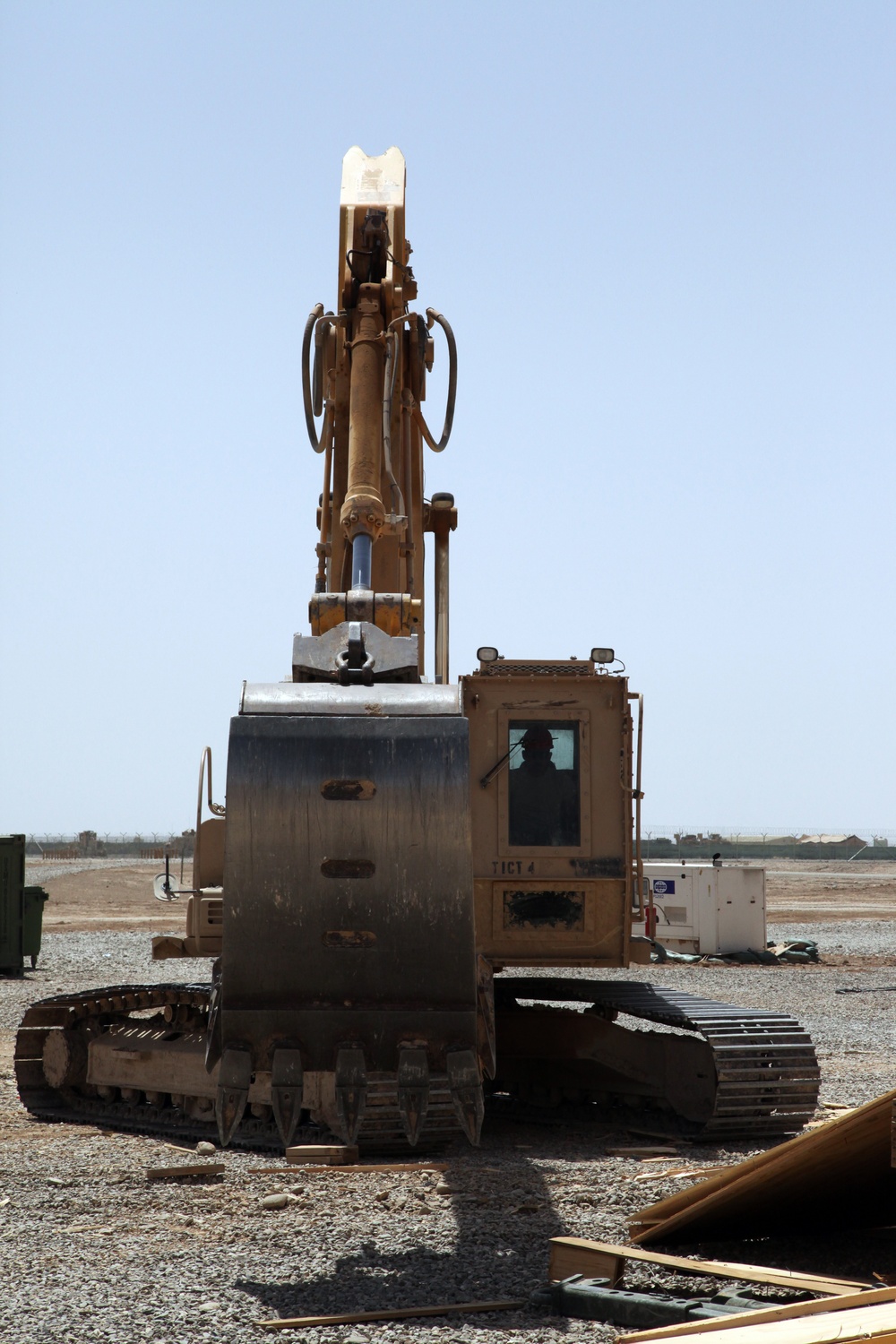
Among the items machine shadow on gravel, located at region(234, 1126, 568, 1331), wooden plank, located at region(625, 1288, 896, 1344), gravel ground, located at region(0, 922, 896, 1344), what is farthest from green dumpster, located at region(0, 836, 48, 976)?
wooden plank, located at region(625, 1288, 896, 1344)

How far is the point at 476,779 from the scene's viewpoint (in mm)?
9789

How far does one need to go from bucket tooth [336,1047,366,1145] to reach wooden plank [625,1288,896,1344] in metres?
1.64

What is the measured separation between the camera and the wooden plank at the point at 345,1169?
8.17 meters

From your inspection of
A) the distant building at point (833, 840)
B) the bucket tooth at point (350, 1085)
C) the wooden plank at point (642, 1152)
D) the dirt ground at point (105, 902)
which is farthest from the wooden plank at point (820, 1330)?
the distant building at point (833, 840)

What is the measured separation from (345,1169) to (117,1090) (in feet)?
9.98

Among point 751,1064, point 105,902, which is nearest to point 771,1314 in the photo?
point 751,1064

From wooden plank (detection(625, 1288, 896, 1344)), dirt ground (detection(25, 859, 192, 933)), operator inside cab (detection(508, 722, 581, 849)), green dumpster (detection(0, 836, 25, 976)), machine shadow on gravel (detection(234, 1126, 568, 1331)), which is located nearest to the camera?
wooden plank (detection(625, 1288, 896, 1344))

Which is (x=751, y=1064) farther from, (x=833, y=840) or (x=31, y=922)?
(x=833, y=840)

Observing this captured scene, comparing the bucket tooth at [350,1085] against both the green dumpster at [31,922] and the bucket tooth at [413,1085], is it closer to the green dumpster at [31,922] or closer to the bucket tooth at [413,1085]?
the bucket tooth at [413,1085]

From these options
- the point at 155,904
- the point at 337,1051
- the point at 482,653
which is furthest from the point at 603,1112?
the point at 155,904

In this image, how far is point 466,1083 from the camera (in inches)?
235

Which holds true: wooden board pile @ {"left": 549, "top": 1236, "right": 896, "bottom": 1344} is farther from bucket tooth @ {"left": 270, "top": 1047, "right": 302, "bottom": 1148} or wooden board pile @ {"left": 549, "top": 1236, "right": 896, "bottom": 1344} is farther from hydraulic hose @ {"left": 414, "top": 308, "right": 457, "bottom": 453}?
hydraulic hose @ {"left": 414, "top": 308, "right": 457, "bottom": 453}

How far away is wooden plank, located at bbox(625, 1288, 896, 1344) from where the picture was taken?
15.0ft

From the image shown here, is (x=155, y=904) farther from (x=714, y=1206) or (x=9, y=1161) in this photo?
(x=714, y=1206)
